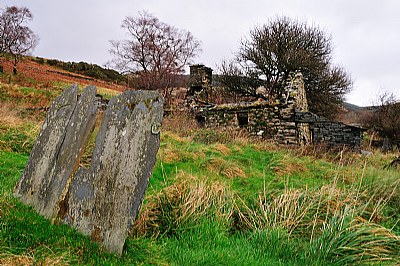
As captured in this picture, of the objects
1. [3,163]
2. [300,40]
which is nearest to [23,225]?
[3,163]

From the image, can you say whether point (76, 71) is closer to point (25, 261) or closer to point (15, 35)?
point (15, 35)

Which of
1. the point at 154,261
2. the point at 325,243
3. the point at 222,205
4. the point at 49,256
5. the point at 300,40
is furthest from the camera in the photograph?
the point at 300,40

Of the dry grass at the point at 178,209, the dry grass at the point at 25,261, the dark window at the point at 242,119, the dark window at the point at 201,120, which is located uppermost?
the dark window at the point at 242,119

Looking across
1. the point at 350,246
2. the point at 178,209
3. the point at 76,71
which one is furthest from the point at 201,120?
the point at 76,71

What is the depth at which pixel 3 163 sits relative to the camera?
4586 millimetres

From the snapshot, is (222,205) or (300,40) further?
(300,40)

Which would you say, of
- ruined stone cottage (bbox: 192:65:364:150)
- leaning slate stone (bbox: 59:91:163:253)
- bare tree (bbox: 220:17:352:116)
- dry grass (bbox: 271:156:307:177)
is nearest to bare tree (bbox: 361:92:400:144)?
bare tree (bbox: 220:17:352:116)

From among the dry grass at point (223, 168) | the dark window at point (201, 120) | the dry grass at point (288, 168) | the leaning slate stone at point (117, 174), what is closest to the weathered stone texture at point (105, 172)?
the leaning slate stone at point (117, 174)

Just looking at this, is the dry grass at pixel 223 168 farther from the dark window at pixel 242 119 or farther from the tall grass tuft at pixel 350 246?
the dark window at pixel 242 119

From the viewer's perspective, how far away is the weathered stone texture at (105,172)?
227cm

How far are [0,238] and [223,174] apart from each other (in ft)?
14.5

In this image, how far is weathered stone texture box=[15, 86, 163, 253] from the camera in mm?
2271

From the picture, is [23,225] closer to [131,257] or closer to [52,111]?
[131,257]

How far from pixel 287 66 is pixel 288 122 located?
1003 centimetres
